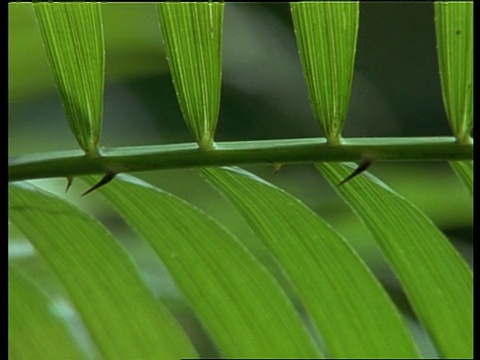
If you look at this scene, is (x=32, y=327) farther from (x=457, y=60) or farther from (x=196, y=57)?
(x=457, y=60)

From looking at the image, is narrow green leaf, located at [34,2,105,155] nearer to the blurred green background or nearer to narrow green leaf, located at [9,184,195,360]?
narrow green leaf, located at [9,184,195,360]

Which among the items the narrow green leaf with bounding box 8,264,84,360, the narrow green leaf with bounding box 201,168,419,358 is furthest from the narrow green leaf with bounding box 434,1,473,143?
the narrow green leaf with bounding box 8,264,84,360

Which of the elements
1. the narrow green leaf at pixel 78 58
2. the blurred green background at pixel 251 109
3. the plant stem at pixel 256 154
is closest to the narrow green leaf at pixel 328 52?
the plant stem at pixel 256 154

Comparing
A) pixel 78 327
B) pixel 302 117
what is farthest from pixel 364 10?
pixel 78 327

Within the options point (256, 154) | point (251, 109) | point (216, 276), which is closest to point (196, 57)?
point (256, 154)

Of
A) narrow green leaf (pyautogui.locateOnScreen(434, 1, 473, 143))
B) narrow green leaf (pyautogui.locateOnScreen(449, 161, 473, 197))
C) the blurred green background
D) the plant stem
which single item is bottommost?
the blurred green background

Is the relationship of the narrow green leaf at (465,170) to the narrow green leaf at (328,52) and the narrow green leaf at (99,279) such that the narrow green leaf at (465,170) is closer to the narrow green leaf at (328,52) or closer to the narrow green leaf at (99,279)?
the narrow green leaf at (328,52)
